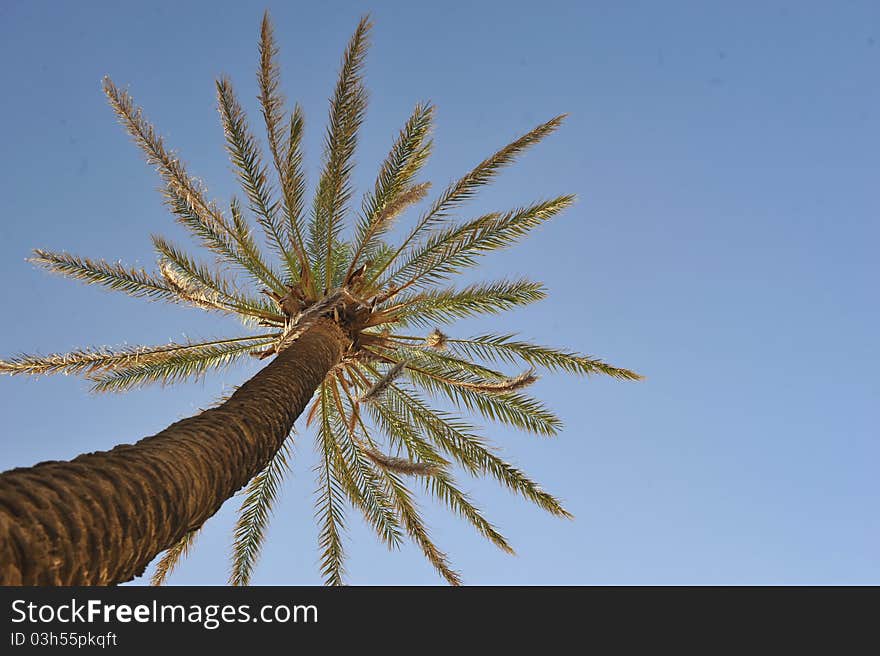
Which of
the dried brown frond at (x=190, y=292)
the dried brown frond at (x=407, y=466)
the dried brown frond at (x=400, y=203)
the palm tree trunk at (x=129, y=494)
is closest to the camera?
the palm tree trunk at (x=129, y=494)

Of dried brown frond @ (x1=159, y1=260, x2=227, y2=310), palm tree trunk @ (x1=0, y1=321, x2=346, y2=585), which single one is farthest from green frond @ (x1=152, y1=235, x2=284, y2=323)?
palm tree trunk @ (x1=0, y1=321, x2=346, y2=585)

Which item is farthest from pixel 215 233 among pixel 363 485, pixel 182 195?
pixel 363 485

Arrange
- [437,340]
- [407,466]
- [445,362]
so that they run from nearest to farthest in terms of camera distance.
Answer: [407,466] → [437,340] → [445,362]

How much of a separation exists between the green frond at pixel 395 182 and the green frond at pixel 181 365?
6.71 ft

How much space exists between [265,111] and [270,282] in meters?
2.32

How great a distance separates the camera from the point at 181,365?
342 inches

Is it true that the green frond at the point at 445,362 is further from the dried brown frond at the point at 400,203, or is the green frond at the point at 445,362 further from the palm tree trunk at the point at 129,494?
the palm tree trunk at the point at 129,494

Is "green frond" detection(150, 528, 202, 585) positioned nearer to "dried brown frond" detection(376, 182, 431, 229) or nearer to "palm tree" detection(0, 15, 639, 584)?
"palm tree" detection(0, 15, 639, 584)

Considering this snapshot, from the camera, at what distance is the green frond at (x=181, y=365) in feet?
27.9

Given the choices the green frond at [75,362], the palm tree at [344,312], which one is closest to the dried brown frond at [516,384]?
the palm tree at [344,312]

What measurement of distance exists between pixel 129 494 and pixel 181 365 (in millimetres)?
5805

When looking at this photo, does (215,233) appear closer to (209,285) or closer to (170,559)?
(209,285)

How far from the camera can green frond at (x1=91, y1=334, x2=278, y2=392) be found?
850 centimetres
